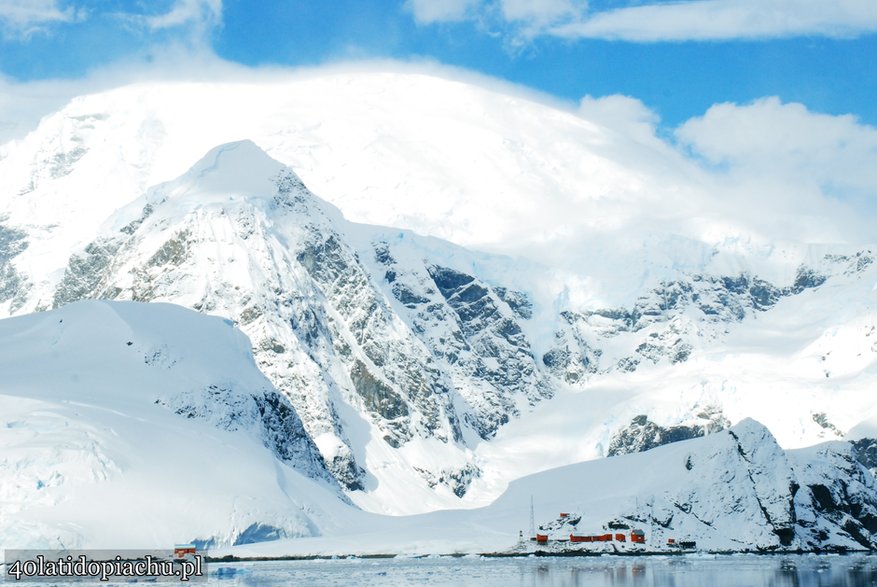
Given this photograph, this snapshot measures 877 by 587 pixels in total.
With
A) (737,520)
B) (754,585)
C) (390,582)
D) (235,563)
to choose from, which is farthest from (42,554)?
(737,520)

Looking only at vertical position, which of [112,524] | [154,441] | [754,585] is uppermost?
[154,441]

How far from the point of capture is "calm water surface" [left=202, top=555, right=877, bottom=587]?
14600cm

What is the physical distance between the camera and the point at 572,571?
166m

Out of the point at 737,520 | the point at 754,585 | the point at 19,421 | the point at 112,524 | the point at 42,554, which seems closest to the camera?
the point at 754,585

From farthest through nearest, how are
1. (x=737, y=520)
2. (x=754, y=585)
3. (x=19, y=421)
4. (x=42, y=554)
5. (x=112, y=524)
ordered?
(x=737, y=520) → (x=19, y=421) → (x=112, y=524) → (x=42, y=554) → (x=754, y=585)

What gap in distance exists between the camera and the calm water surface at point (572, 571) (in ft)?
479

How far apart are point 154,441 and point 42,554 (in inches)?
1752

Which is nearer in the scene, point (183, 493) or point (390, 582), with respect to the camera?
point (390, 582)

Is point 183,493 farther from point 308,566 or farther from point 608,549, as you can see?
point 608,549

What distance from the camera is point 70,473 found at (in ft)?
581

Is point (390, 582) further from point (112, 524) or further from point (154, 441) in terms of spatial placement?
point (154, 441)

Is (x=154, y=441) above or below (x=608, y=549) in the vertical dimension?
above

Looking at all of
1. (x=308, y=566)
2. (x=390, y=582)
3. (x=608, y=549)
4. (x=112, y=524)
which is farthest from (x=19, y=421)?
(x=608, y=549)

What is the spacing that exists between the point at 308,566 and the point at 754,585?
61773 millimetres
